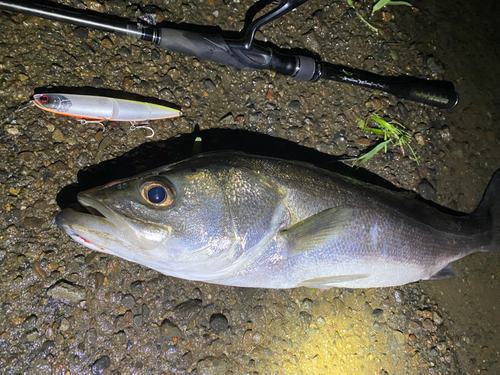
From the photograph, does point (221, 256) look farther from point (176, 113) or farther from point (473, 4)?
point (473, 4)

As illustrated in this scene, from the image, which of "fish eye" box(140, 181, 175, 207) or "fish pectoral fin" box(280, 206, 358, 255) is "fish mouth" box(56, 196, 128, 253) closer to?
"fish eye" box(140, 181, 175, 207)

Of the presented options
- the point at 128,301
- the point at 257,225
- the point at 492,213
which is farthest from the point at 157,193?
the point at 492,213

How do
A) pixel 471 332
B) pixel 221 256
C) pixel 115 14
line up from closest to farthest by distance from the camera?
pixel 221 256
pixel 115 14
pixel 471 332

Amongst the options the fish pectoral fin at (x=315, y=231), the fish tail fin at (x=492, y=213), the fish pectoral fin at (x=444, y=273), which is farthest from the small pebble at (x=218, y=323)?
the fish tail fin at (x=492, y=213)

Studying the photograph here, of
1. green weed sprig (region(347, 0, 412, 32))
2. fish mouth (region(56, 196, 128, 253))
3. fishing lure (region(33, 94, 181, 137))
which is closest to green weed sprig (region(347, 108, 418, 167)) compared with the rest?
green weed sprig (region(347, 0, 412, 32))

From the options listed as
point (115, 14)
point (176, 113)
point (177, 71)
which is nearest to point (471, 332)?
point (176, 113)

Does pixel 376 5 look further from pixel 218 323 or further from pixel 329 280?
pixel 218 323

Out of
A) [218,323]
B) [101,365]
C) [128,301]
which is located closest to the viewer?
[101,365]
